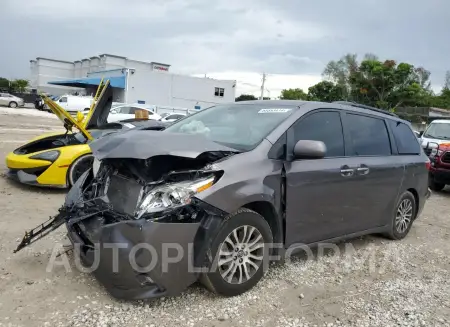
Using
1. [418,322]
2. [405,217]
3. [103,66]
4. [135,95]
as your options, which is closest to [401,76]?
[135,95]

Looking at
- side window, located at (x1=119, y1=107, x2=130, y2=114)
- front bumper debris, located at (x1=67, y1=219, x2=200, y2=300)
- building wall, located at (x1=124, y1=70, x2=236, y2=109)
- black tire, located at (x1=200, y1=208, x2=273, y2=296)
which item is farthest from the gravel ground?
building wall, located at (x1=124, y1=70, x2=236, y2=109)

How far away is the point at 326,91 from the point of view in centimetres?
4825

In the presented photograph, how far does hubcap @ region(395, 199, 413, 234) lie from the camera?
5.24 m

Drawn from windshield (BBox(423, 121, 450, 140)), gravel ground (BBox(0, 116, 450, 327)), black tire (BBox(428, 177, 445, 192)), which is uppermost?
windshield (BBox(423, 121, 450, 140))

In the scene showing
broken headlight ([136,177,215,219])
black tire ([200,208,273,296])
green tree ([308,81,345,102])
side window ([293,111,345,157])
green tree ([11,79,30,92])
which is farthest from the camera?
green tree ([11,79,30,92])

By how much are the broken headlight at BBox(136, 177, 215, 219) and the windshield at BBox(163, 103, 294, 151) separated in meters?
0.68

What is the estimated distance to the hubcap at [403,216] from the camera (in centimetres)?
524

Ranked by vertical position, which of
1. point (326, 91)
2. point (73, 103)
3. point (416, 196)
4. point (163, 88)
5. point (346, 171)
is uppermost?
point (326, 91)

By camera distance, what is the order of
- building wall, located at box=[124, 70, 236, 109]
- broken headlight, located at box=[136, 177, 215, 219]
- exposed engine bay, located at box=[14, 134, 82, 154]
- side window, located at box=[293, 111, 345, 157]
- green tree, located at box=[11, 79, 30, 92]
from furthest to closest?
green tree, located at box=[11, 79, 30, 92] → building wall, located at box=[124, 70, 236, 109] → exposed engine bay, located at box=[14, 134, 82, 154] → side window, located at box=[293, 111, 345, 157] → broken headlight, located at box=[136, 177, 215, 219]

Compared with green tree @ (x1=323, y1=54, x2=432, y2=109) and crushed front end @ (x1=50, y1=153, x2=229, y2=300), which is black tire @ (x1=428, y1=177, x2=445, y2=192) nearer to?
crushed front end @ (x1=50, y1=153, x2=229, y2=300)

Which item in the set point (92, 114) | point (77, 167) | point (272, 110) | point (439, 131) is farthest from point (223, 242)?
point (439, 131)

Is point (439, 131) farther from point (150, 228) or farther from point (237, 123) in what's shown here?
point (150, 228)

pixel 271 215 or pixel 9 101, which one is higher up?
pixel 9 101

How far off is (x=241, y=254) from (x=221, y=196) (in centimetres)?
58
